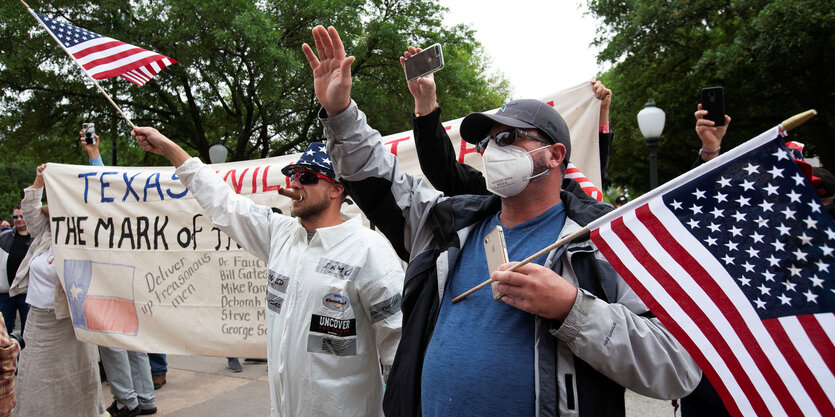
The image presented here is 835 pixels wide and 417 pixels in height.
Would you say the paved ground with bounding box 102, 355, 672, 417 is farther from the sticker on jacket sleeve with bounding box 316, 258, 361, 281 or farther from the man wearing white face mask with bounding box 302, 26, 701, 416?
the man wearing white face mask with bounding box 302, 26, 701, 416

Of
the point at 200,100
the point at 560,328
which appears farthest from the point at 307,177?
the point at 200,100

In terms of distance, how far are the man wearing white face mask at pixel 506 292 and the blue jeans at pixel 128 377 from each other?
155 inches

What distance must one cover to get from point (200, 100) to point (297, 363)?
16072 millimetres

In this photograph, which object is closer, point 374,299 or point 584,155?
point 374,299

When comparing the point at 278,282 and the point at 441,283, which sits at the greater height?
the point at 441,283

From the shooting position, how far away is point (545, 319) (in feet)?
5.28

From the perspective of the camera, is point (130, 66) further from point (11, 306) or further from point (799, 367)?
point (11, 306)

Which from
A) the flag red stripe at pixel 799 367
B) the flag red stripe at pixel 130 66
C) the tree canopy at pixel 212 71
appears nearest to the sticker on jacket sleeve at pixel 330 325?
the flag red stripe at pixel 799 367

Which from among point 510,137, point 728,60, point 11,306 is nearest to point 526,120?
point 510,137

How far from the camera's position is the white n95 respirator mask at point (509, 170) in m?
1.85

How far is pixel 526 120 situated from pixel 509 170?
0.57 feet

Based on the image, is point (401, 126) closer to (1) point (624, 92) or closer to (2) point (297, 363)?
(1) point (624, 92)

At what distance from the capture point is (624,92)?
1738 cm

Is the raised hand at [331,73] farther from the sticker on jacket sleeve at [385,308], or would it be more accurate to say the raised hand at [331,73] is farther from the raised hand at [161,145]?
the raised hand at [161,145]
